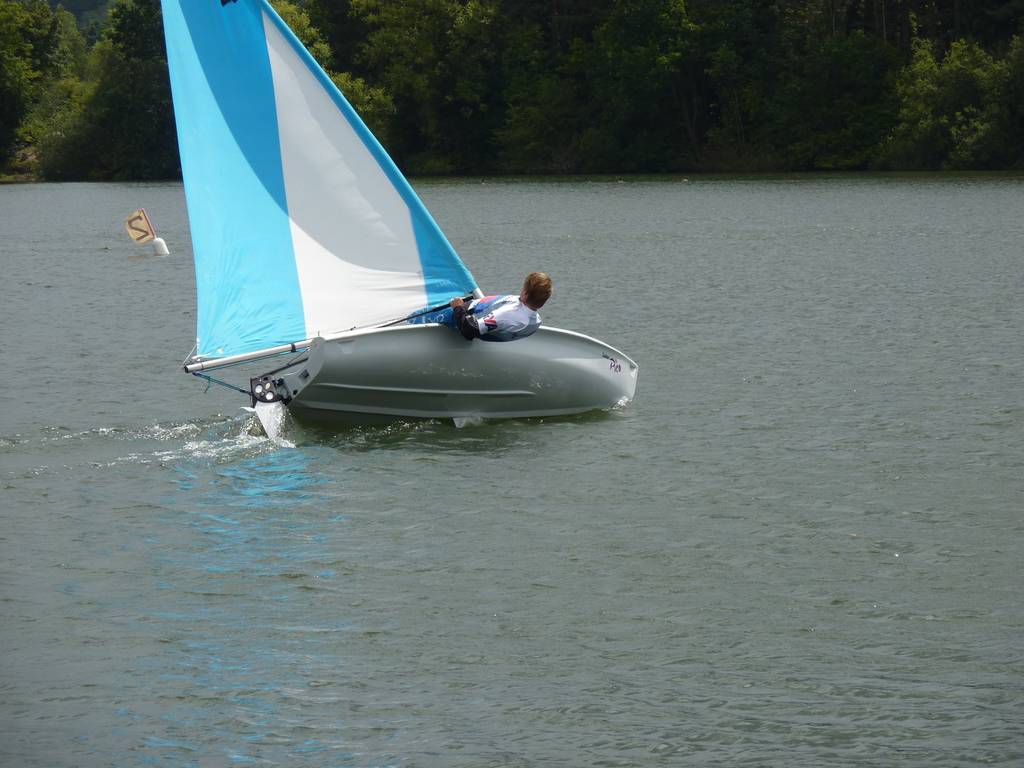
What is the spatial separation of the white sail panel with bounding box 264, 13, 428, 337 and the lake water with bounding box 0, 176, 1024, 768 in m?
1.14

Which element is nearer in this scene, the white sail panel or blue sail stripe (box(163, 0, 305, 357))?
blue sail stripe (box(163, 0, 305, 357))

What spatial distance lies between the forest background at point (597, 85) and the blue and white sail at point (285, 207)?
59142mm

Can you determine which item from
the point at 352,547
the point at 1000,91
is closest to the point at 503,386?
the point at 352,547

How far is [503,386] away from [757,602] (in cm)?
510

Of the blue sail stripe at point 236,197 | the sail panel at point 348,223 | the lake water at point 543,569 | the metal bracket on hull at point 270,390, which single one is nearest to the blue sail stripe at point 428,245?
the sail panel at point 348,223

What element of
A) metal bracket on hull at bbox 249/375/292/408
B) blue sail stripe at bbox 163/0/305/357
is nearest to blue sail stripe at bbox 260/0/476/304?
blue sail stripe at bbox 163/0/305/357

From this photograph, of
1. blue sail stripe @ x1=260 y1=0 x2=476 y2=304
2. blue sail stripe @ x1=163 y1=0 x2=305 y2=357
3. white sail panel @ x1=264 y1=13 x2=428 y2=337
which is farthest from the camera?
blue sail stripe @ x1=260 y1=0 x2=476 y2=304

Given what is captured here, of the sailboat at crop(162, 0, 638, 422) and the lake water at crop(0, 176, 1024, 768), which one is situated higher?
the sailboat at crop(162, 0, 638, 422)

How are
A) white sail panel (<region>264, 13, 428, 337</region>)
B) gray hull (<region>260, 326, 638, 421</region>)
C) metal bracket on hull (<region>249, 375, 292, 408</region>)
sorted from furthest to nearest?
white sail panel (<region>264, 13, 428, 337</region>) → metal bracket on hull (<region>249, 375, 292, 408</region>) → gray hull (<region>260, 326, 638, 421</region>)

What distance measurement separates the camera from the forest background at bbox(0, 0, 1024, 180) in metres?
76.6

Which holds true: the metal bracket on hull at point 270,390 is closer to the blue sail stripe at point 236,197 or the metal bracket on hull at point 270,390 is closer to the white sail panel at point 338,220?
the blue sail stripe at point 236,197

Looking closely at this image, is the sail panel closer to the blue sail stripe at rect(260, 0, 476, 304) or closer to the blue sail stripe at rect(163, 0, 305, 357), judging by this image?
the blue sail stripe at rect(260, 0, 476, 304)

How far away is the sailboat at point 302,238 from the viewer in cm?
1338

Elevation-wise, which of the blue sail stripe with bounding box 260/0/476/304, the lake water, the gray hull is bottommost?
the lake water
